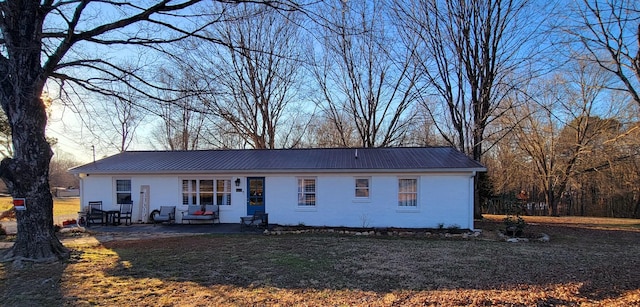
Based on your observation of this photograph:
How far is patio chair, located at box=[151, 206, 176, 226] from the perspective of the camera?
14.1 metres

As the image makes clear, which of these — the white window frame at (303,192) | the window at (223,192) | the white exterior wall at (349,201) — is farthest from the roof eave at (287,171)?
the window at (223,192)

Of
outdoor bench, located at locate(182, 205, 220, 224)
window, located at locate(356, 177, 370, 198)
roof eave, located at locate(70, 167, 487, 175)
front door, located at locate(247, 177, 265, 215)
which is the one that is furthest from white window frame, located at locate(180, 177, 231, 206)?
window, located at locate(356, 177, 370, 198)

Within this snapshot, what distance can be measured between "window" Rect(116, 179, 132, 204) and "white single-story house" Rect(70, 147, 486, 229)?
1.6 inches

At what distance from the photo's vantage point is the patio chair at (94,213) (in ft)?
45.0

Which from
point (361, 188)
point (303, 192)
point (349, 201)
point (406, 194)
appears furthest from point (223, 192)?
point (406, 194)

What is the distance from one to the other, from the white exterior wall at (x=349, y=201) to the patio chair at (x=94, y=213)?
1219 mm

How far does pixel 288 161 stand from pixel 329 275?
8.62m

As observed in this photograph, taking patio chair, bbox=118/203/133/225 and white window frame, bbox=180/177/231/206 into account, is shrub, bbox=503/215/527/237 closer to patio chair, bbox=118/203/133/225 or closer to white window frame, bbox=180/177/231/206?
white window frame, bbox=180/177/231/206

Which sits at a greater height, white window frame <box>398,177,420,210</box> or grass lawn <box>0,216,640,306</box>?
white window frame <box>398,177,420,210</box>

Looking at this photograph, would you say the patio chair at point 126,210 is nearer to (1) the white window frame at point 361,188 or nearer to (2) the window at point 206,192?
(2) the window at point 206,192

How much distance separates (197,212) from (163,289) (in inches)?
349

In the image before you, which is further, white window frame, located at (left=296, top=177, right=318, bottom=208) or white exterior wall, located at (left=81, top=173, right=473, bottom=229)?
white window frame, located at (left=296, top=177, right=318, bottom=208)

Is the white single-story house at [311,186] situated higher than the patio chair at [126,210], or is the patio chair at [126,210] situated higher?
the white single-story house at [311,186]

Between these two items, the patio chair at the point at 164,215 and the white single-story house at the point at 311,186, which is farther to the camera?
the patio chair at the point at 164,215
